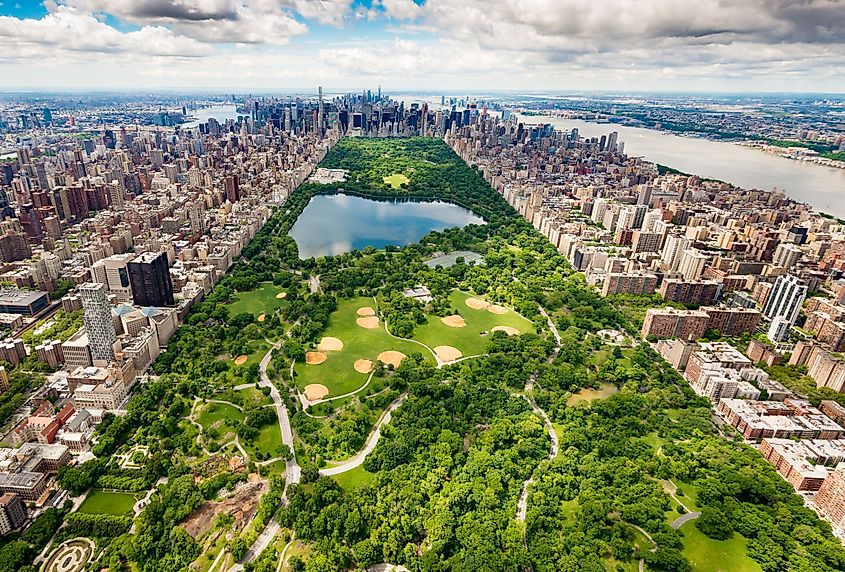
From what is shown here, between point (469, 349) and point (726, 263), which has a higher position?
point (726, 263)

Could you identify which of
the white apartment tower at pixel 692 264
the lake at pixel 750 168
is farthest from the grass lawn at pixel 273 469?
the lake at pixel 750 168

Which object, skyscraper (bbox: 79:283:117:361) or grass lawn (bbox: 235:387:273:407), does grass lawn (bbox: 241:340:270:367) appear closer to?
grass lawn (bbox: 235:387:273:407)

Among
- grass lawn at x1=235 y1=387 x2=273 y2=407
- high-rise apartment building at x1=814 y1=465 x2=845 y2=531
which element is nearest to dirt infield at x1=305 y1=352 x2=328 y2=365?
grass lawn at x1=235 y1=387 x2=273 y2=407

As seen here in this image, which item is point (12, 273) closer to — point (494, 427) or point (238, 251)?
point (238, 251)

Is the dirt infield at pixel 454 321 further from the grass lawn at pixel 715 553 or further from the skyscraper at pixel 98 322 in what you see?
the skyscraper at pixel 98 322

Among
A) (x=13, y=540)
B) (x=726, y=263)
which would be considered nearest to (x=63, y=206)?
(x=13, y=540)
